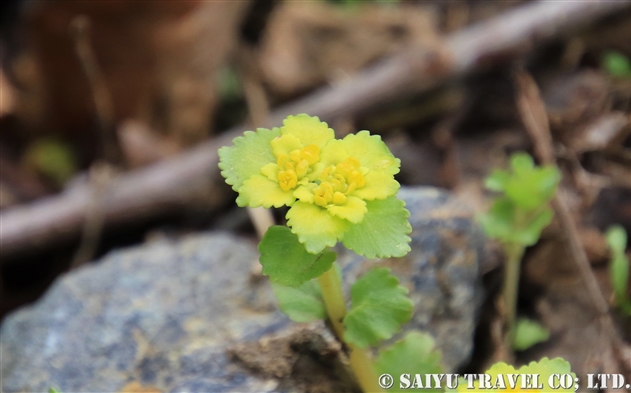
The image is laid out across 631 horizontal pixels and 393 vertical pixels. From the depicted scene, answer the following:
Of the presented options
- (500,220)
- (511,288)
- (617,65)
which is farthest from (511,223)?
(617,65)

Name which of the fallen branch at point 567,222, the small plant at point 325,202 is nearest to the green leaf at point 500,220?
the fallen branch at point 567,222

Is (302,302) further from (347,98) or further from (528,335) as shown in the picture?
(347,98)

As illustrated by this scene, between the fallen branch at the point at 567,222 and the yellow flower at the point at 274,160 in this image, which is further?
the fallen branch at the point at 567,222

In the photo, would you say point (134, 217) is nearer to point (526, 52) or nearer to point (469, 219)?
point (469, 219)

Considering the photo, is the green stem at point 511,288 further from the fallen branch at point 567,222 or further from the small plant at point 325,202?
the small plant at point 325,202

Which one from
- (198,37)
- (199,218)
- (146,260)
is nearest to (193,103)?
(198,37)

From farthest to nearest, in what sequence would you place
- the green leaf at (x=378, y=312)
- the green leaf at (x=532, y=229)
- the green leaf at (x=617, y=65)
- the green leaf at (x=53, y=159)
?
the green leaf at (x=53, y=159) → the green leaf at (x=617, y=65) → the green leaf at (x=532, y=229) → the green leaf at (x=378, y=312)
